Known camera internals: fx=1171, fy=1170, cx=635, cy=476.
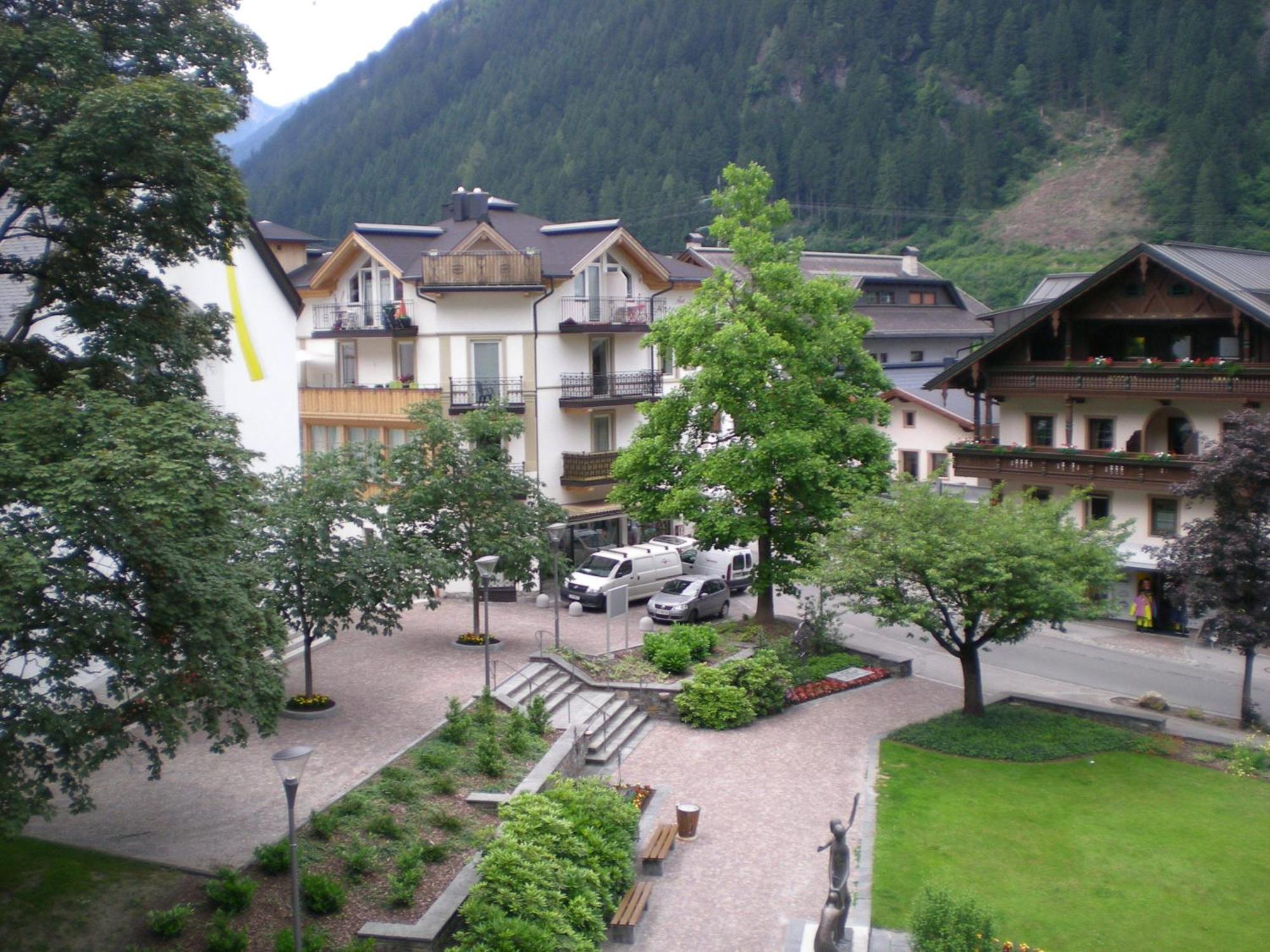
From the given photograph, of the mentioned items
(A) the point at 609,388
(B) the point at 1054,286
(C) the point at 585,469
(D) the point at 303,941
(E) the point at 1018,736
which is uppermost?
(B) the point at 1054,286

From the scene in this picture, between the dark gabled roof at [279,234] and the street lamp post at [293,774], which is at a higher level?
the dark gabled roof at [279,234]

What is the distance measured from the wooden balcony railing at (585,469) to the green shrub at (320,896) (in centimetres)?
2470

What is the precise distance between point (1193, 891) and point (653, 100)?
10459 cm

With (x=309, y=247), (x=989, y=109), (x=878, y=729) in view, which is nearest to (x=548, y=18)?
(x=989, y=109)

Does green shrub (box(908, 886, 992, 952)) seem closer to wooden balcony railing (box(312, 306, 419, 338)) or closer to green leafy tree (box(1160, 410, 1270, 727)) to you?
green leafy tree (box(1160, 410, 1270, 727))

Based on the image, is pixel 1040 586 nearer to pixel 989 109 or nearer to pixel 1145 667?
pixel 1145 667

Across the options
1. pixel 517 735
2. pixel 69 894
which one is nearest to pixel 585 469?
pixel 517 735

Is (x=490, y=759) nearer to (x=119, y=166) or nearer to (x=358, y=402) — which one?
(x=119, y=166)

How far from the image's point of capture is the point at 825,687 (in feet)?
87.6

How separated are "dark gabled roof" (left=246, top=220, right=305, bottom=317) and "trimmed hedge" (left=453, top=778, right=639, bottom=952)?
15.7m

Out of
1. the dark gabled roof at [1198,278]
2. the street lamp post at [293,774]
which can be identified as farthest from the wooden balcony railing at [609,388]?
the street lamp post at [293,774]

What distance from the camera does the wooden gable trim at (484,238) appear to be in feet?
122

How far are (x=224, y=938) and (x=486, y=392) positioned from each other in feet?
85.9

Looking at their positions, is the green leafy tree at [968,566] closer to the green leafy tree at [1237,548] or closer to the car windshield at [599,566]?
the green leafy tree at [1237,548]
